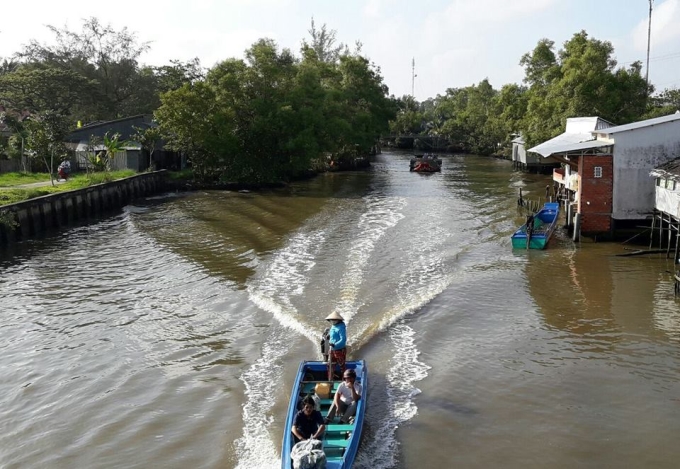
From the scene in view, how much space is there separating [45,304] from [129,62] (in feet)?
234

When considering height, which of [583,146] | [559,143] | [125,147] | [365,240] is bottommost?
[365,240]

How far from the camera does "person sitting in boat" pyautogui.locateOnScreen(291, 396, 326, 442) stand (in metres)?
11.3

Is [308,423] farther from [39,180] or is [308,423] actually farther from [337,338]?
[39,180]

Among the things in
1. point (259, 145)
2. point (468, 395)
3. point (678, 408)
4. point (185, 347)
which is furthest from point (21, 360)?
point (259, 145)

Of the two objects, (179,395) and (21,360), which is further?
(21,360)

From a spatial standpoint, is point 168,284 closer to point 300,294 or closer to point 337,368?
point 300,294

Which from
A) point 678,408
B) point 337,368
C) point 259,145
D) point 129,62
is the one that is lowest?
point 678,408

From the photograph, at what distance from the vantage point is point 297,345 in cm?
1777

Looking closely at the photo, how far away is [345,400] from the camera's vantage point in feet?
41.3

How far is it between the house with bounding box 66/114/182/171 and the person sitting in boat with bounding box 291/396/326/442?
133ft

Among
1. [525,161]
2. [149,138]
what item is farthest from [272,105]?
[525,161]

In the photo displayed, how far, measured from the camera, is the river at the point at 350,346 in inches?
496

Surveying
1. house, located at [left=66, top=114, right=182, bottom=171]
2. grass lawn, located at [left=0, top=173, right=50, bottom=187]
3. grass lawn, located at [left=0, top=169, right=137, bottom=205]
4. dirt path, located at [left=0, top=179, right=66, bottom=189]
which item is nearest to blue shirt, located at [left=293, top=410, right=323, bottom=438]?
grass lawn, located at [left=0, top=169, right=137, bottom=205]

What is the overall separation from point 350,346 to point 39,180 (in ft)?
112
